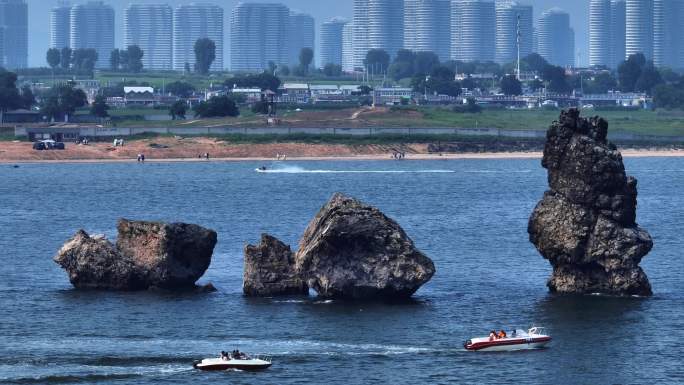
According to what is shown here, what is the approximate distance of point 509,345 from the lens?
80250 mm

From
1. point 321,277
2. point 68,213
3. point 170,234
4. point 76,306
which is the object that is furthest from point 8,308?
point 68,213

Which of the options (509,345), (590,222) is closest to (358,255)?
(509,345)

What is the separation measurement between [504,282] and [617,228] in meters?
12.1

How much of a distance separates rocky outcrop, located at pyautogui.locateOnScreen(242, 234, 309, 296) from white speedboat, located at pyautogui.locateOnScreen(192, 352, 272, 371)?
1688 centimetres

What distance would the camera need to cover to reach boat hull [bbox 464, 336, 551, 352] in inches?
3147

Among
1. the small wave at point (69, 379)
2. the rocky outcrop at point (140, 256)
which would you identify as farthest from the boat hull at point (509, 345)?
the rocky outcrop at point (140, 256)

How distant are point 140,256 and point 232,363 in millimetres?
21075

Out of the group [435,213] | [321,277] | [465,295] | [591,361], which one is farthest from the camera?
[435,213]

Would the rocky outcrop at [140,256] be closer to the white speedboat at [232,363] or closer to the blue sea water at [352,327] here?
the blue sea water at [352,327]

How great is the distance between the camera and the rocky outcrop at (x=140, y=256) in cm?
9444

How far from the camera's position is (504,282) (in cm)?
10231

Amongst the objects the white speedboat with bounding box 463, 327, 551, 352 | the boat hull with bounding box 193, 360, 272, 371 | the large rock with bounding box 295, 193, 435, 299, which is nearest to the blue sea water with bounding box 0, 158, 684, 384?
the boat hull with bounding box 193, 360, 272, 371

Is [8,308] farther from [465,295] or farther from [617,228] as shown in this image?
[617,228]

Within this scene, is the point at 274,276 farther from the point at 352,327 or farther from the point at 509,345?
the point at 509,345
